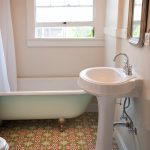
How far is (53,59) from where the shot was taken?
3.54 metres

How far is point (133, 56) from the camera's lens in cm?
211

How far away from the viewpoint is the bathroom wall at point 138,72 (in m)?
1.78

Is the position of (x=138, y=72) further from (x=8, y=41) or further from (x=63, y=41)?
(x=8, y=41)

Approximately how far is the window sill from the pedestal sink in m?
1.34

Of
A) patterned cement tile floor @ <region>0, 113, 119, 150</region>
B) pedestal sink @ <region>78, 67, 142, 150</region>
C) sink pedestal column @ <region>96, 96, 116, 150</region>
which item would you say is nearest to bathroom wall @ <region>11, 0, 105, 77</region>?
patterned cement tile floor @ <region>0, 113, 119, 150</region>

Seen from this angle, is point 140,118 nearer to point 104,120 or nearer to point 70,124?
point 104,120

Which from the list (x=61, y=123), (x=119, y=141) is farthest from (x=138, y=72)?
(x=61, y=123)

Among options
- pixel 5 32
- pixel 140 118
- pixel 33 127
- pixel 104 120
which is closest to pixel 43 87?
pixel 33 127

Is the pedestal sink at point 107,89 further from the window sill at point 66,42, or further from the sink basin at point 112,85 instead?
the window sill at point 66,42

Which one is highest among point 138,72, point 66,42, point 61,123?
point 66,42

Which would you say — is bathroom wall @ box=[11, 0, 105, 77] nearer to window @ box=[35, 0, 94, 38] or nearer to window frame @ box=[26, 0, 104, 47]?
window frame @ box=[26, 0, 104, 47]

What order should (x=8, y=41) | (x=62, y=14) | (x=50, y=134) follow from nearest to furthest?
(x=50, y=134) → (x=8, y=41) → (x=62, y=14)

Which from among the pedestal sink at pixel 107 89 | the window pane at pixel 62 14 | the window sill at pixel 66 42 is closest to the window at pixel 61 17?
the window pane at pixel 62 14

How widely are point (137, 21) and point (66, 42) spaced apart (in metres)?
1.62
